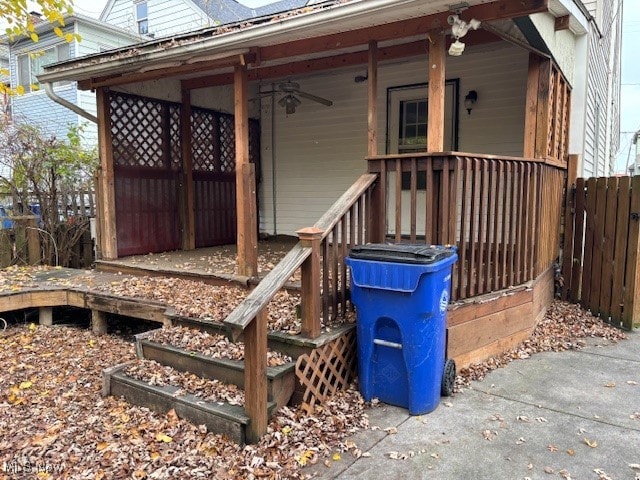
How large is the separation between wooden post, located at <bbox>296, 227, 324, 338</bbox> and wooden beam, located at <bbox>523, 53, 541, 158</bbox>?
9.15 feet

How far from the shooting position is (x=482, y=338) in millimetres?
4152

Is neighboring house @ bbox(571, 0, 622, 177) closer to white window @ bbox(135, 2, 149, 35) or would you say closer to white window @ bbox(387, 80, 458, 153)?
white window @ bbox(387, 80, 458, 153)

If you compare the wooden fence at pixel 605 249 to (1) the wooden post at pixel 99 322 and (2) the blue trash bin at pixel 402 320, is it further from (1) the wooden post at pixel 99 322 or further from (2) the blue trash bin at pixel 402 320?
(1) the wooden post at pixel 99 322

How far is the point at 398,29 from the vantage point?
4.29 metres

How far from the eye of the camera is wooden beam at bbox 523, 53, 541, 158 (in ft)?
15.8

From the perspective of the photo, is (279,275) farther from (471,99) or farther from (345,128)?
(345,128)

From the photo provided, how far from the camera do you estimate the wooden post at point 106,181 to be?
6320 mm

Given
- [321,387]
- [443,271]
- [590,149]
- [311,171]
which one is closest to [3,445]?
[321,387]

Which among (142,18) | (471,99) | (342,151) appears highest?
(142,18)

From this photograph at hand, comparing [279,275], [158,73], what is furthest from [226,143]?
[279,275]

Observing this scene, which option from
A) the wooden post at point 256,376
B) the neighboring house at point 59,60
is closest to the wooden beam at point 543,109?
the wooden post at point 256,376

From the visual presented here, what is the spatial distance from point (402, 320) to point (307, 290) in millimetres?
681

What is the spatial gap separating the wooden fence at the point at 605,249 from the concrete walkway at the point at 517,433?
61.1 inches

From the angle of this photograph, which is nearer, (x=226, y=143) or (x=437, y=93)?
(x=437, y=93)
